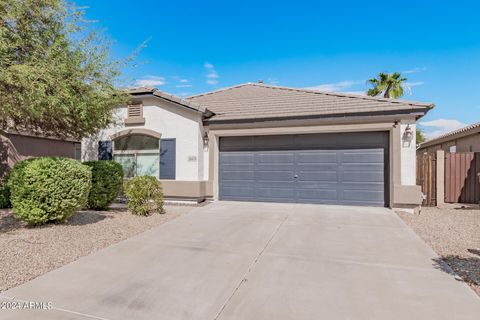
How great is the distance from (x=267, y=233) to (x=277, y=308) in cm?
327

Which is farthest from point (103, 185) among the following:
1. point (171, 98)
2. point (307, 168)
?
point (307, 168)

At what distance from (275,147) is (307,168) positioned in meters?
1.53

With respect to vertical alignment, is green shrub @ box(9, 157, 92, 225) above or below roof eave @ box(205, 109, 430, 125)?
below

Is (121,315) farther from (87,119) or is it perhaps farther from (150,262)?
(87,119)

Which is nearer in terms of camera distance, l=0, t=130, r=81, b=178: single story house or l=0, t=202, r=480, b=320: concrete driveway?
l=0, t=202, r=480, b=320: concrete driveway

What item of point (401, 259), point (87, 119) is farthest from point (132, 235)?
point (401, 259)

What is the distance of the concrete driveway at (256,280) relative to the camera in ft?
10.8

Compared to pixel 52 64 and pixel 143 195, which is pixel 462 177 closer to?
pixel 143 195

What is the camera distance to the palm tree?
2331cm

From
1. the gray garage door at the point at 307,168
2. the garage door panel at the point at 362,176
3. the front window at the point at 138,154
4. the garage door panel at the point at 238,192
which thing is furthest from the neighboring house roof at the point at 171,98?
the garage door panel at the point at 362,176

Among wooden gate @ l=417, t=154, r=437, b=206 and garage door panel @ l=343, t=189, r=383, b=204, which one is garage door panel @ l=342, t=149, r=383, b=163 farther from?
wooden gate @ l=417, t=154, r=437, b=206

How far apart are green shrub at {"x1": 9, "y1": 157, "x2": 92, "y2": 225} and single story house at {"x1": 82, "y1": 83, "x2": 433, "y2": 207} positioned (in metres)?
4.69

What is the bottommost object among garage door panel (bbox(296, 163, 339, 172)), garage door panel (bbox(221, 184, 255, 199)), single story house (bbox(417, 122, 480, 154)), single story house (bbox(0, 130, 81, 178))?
garage door panel (bbox(221, 184, 255, 199))

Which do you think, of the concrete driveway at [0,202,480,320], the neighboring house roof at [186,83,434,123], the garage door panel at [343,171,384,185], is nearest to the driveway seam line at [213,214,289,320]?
the concrete driveway at [0,202,480,320]
